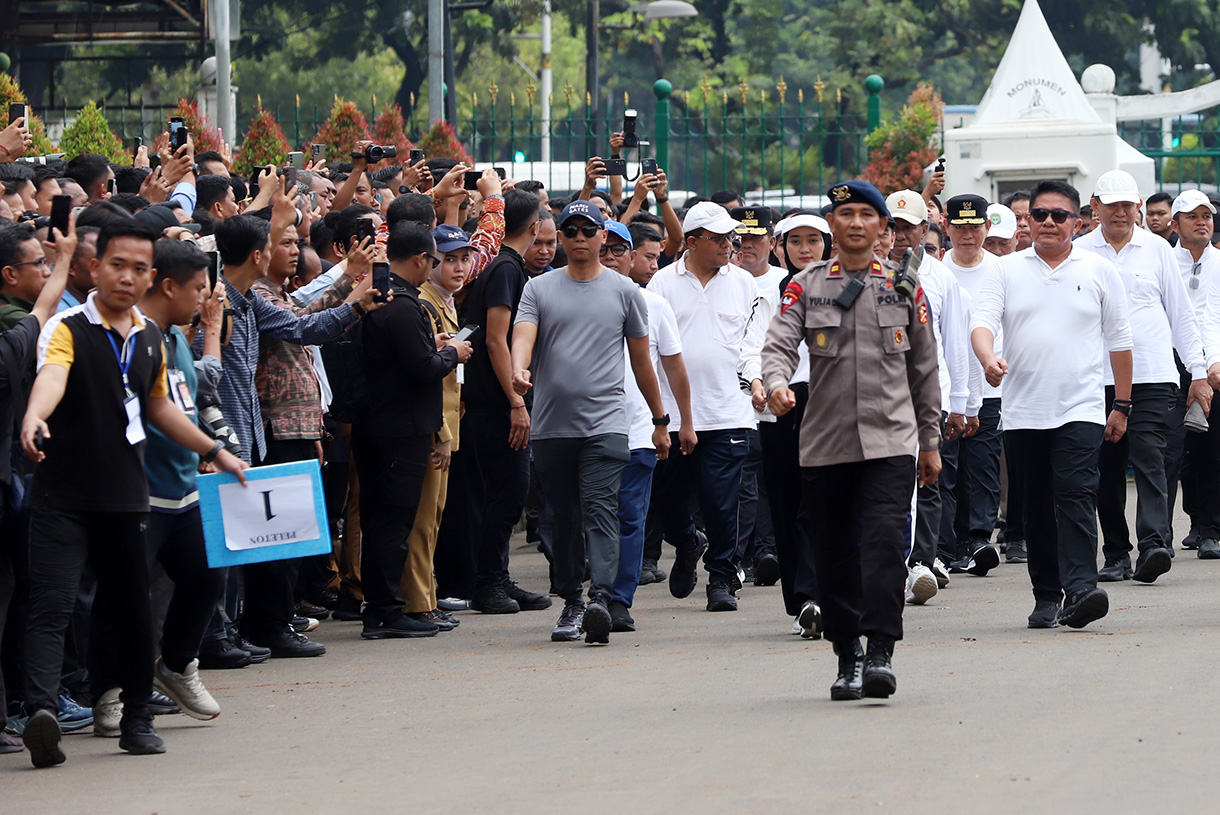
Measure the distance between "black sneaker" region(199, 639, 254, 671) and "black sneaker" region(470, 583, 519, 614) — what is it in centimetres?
201

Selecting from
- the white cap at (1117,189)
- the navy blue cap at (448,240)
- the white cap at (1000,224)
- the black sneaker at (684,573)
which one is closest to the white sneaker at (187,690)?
the navy blue cap at (448,240)

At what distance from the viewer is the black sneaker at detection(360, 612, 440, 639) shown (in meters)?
9.66

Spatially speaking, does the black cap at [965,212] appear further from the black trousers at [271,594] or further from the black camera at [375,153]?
the black trousers at [271,594]

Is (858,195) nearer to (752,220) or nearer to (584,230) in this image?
(584,230)

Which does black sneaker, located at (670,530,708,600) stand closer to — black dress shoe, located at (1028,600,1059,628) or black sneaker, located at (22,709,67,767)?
black dress shoe, located at (1028,600,1059,628)

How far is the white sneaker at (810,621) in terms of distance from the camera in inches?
352

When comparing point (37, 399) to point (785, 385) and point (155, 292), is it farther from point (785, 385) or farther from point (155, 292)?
point (785, 385)

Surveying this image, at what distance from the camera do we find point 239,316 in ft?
28.0

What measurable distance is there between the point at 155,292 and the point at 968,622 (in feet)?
14.4

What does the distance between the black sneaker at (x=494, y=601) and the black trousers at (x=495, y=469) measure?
208 mm

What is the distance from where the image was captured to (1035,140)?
774 inches

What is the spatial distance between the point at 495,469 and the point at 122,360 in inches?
150

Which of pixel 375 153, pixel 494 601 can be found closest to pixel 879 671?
pixel 494 601

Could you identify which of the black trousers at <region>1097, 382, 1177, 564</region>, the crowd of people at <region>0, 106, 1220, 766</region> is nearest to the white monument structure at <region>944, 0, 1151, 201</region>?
the crowd of people at <region>0, 106, 1220, 766</region>
